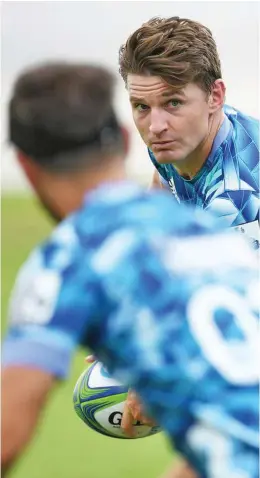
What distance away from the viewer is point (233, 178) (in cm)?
441

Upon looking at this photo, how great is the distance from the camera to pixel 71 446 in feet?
22.3

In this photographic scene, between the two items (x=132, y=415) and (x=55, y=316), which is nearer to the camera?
(x=55, y=316)

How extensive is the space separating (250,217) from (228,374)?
2053 mm

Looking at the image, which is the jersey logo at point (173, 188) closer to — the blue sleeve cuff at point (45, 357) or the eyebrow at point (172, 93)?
the eyebrow at point (172, 93)

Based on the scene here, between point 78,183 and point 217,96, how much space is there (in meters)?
2.21

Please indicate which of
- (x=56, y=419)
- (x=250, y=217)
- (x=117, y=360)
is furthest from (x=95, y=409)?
(x=56, y=419)

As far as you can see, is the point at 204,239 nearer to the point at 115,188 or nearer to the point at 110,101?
the point at 115,188

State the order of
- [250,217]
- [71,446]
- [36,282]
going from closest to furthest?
[36,282] → [250,217] → [71,446]

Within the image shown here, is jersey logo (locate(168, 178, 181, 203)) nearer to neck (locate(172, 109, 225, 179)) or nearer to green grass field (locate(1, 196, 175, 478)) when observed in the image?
neck (locate(172, 109, 225, 179))

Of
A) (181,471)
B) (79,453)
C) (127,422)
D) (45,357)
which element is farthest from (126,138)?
(79,453)

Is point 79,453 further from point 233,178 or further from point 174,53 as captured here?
point 174,53

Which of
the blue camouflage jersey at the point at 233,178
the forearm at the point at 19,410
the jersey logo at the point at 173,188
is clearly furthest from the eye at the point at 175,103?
the forearm at the point at 19,410

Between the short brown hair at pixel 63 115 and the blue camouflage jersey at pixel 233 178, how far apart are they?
5.94 ft

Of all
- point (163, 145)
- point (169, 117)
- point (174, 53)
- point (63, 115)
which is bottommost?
point (163, 145)
